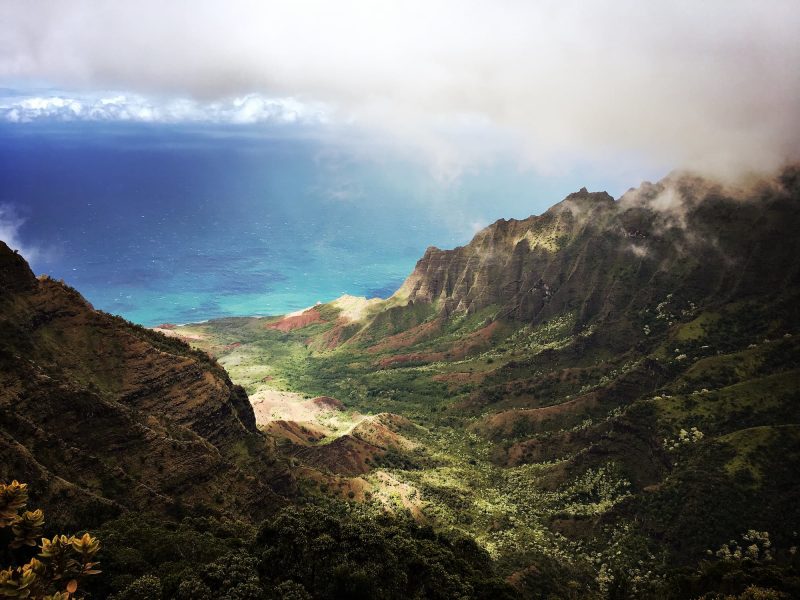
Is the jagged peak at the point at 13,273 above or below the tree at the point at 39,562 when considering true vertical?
above

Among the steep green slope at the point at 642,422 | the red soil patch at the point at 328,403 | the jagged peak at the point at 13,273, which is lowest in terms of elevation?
the steep green slope at the point at 642,422

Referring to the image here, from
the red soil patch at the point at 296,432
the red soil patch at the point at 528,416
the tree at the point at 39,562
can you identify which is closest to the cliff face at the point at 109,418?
the tree at the point at 39,562

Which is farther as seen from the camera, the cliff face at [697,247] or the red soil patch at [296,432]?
the cliff face at [697,247]

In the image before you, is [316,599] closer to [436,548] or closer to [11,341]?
[436,548]

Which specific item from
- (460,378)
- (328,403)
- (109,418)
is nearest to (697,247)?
(460,378)

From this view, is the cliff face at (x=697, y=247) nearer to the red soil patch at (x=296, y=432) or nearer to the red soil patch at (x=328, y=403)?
the red soil patch at (x=328, y=403)

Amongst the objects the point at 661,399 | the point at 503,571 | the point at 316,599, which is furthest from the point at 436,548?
the point at 661,399

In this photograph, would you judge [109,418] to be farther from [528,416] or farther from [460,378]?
[460,378]

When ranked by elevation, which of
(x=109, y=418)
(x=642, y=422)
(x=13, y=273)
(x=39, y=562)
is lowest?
(x=642, y=422)
